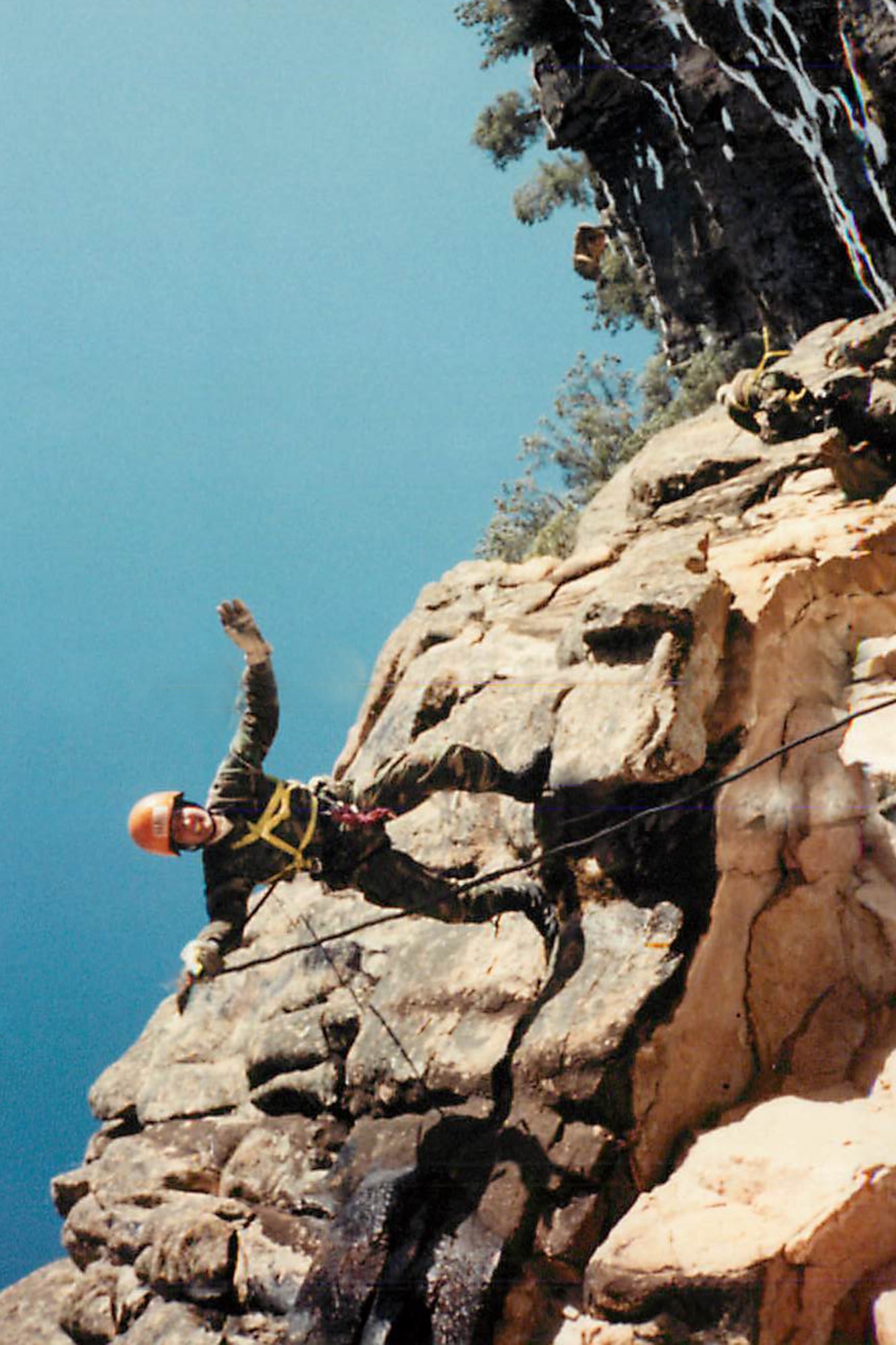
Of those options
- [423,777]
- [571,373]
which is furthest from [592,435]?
[423,777]

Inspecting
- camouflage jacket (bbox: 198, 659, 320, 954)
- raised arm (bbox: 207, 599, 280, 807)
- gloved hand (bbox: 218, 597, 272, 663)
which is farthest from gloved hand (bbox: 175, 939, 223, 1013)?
gloved hand (bbox: 218, 597, 272, 663)

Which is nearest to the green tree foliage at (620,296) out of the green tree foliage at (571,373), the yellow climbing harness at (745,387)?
the green tree foliage at (571,373)

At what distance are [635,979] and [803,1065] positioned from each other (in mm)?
1537

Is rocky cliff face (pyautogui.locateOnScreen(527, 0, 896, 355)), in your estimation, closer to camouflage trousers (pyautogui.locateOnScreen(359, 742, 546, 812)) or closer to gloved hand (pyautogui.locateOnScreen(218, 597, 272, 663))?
camouflage trousers (pyautogui.locateOnScreen(359, 742, 546, 812))

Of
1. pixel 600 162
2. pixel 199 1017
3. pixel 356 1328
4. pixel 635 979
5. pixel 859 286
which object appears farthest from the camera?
pixel 600 162

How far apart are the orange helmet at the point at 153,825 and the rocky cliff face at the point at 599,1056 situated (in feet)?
4.48

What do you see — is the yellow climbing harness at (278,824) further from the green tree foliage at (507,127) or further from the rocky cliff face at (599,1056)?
the green tree foliage at (507,127)

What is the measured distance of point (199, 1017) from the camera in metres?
8.88

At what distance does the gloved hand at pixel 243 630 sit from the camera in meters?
6.11

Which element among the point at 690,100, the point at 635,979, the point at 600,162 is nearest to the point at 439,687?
the point at 635,979

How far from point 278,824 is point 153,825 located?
2.92 feet

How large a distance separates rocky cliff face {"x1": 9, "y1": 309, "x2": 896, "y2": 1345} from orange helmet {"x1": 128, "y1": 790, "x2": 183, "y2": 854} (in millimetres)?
1365

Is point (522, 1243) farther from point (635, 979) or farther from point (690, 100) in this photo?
point (690, 100)

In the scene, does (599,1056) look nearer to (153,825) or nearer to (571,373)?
(153,825)
